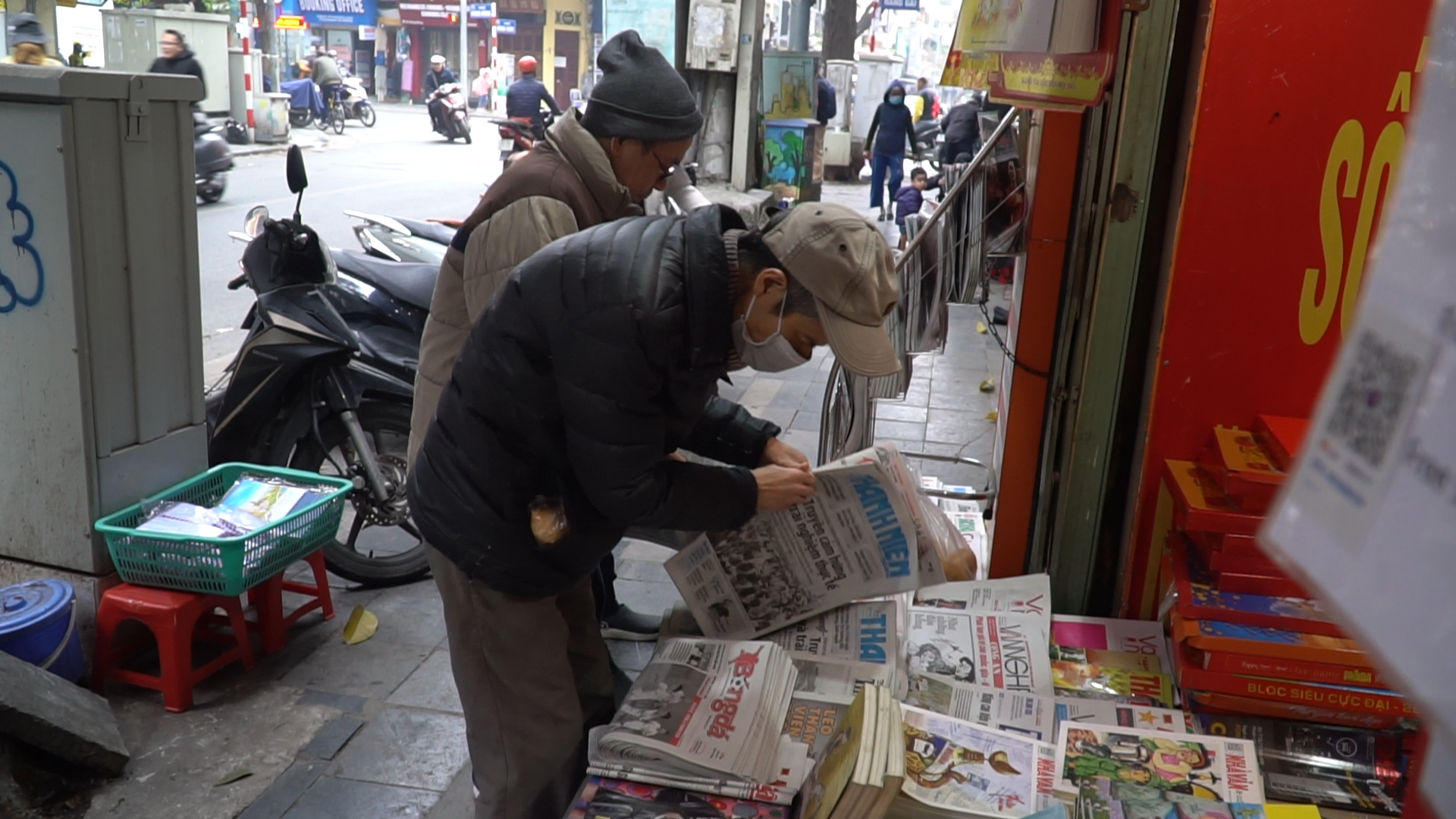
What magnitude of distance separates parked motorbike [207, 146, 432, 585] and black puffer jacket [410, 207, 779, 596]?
5.40 ft

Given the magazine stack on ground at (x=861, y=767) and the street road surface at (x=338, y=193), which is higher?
the magazine stack on ground at (x=861, y=767)

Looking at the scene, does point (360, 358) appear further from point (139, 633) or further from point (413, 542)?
point (139, 633)

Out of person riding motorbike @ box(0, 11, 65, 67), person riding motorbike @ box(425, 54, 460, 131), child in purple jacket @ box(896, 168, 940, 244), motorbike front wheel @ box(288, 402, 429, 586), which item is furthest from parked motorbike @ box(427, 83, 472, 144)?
motorbike front wheel @ box(288, 402, 429, 586)

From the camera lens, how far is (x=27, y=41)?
24.0 ft

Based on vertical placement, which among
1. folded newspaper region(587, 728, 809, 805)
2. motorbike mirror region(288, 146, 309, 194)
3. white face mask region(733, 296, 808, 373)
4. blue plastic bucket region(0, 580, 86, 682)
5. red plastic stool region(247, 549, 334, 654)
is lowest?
red plastic stool region(247, 549, 334, 654)

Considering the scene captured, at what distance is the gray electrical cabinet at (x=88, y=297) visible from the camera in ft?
8.89

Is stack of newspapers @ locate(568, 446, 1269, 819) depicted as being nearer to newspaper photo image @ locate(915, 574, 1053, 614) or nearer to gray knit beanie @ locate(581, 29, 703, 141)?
newspaper photo image @ locate(915, 574, 1053, 614)

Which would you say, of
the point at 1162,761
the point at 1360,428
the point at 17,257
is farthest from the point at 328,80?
the point at 1360,428

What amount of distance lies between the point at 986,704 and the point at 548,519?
0.87 m

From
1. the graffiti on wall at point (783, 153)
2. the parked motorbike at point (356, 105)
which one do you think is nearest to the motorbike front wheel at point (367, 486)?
the graffiti on wall at point (783, 153)

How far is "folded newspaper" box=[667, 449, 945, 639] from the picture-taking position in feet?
6.88

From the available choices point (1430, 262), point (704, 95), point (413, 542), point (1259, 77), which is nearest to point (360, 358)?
point (413, 542)

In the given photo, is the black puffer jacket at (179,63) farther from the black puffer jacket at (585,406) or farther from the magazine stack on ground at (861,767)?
the magazine stack on ground at (861,767)

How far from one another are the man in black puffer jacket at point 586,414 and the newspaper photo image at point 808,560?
142mm
